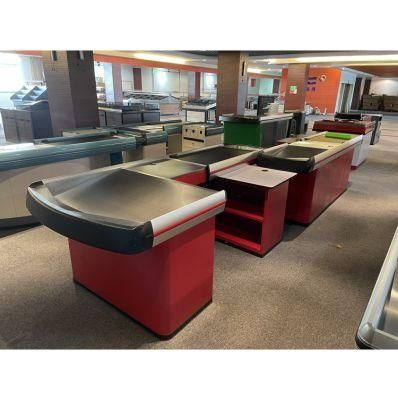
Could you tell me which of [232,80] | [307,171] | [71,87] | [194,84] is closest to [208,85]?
[194,84]

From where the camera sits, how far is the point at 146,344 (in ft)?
6.26

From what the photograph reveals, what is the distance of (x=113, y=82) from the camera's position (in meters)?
13.9

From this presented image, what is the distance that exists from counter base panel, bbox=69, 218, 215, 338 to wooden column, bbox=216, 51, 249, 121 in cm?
568

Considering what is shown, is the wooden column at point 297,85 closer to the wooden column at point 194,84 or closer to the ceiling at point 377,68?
the ceiling at point 377,68

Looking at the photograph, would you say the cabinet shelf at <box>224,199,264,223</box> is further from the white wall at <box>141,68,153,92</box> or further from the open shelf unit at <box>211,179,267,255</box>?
the white wall at <box>141,68,153,92</box>

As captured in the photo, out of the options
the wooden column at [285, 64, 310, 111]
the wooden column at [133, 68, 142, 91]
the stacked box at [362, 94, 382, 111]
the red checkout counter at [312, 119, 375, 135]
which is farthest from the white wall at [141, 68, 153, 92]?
the red checkout counter at [312, 119, 375, 135]

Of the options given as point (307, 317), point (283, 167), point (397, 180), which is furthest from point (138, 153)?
point (397, 180)

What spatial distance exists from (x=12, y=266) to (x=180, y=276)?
1734 mm

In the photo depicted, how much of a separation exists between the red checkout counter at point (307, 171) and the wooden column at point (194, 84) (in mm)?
16541

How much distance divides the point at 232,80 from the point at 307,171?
15.1ft

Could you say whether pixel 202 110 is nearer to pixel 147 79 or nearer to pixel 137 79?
pixel 137 79

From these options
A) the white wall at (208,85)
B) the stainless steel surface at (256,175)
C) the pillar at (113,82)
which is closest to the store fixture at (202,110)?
the pillar at (113,82)

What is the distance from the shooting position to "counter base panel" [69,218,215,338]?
181cm

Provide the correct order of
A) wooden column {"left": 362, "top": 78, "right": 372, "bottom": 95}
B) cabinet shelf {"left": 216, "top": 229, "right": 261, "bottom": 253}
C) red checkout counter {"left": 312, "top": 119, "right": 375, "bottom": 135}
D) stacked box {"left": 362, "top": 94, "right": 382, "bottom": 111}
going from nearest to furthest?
cabinet shelf {"left": 216, "top": 229, "right": 261, "bottom": 253} < red checkout counter {"left": 312, "top": 119, "right": 375, "bottom": 135} < stacked box {"left": 362, "top": 94, "right": 382, "bottom": 111} < wooden column {"left": 362, "top": 78, "right": 372, "bottom": 95}
